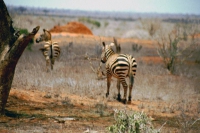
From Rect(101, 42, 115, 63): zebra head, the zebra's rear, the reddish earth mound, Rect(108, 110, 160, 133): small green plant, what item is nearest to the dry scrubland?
the zebra's rear

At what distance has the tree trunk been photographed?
28.9ft

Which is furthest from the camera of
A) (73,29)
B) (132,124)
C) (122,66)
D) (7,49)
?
(73,29)

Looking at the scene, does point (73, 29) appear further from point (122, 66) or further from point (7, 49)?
point (7, 49)

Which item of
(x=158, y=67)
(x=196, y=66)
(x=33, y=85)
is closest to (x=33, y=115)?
(x=33, y=85)

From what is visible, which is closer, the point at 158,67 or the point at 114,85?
the point at 114,85

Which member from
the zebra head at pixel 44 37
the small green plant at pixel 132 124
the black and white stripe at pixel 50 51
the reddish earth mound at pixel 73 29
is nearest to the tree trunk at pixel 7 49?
the small green plant at pixel 132 124

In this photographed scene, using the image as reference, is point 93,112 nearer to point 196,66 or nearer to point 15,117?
point 15,117

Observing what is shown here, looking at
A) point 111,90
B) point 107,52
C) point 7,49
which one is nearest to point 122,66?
point 107,52

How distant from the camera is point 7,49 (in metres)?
9.04

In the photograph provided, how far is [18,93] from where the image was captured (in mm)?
11938

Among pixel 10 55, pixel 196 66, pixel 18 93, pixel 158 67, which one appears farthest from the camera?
pixel 196 66

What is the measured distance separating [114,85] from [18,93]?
16.6ft

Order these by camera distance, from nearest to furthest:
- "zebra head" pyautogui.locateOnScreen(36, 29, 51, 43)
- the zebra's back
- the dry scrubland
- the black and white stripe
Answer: the dry scrubland
the zebra's back
the black and white stripe
"zebra head" pyautogui.locateOnScreen(36, 29, 51, 43)

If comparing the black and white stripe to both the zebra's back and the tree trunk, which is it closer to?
the zebra's back
